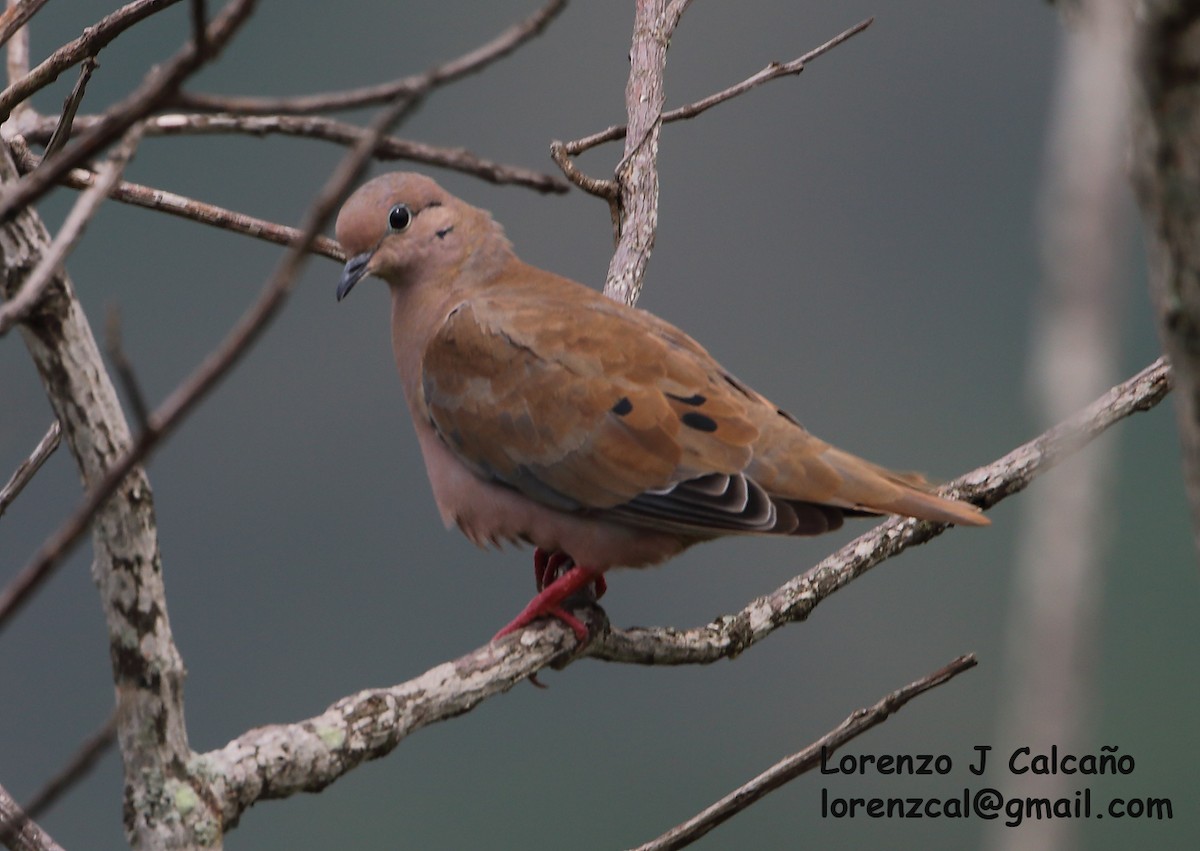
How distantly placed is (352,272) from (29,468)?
966 mm

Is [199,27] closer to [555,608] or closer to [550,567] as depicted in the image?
[555,608]

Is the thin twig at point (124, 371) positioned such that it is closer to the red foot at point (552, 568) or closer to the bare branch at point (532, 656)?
the bare branch at point (532, 656)

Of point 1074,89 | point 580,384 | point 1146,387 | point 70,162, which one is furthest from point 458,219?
point 1074,89

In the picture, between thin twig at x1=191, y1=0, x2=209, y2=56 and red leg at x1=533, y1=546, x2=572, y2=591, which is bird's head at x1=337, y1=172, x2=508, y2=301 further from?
thin twig at x1=191, y1=0, x2=209, y2=56

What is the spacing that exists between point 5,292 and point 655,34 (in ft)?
8.09

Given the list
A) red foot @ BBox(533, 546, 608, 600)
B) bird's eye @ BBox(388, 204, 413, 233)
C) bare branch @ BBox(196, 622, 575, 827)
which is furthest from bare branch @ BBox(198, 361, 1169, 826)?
bird's eye @ BBox(388, 204, 413, 233)

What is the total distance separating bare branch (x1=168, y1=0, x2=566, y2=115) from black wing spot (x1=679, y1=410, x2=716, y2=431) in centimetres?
157

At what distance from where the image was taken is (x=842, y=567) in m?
2.86

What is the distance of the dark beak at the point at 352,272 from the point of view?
3.06 meters

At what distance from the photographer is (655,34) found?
360 centimetres

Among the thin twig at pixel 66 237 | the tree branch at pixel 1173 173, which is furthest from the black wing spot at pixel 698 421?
the tree branch at pixel 1173 173

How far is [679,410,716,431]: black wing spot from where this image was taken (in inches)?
112

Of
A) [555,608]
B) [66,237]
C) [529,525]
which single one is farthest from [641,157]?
[66,237]

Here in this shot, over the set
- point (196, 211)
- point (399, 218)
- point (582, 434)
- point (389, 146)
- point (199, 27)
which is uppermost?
point (399, 218)
